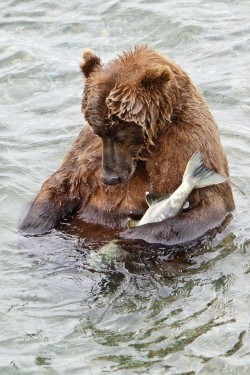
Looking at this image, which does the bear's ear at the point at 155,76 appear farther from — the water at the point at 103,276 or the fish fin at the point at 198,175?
the water at the point at 103,276

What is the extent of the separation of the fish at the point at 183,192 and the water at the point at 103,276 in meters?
0.33

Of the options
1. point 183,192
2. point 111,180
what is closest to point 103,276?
point 111,180

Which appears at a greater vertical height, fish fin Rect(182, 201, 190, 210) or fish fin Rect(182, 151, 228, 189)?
fish fin Rect(182, 151, 228, 189)

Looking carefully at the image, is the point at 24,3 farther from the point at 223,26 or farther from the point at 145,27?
the point at 223,26

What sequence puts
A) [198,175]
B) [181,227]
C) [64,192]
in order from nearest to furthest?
[198,175], [181,227], [64,192]

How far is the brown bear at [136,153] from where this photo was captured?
25.7 feet

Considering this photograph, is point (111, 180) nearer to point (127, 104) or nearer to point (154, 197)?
point (154, 197)

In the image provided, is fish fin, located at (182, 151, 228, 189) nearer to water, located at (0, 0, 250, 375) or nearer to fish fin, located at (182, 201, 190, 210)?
fish fin, located at (182, 201, 190, 210)

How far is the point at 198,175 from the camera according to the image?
316 inches

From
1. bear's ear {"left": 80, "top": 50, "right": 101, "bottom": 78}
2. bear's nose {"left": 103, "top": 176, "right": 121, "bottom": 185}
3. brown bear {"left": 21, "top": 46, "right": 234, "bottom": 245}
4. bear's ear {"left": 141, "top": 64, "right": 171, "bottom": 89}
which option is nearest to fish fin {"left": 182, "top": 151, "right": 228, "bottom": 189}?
brown bear {"left": 21, "top": 46, "right": 234, "bottom": 245}

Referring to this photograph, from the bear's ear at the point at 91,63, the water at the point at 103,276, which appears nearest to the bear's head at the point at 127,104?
the bear's ear at the point at 91,63

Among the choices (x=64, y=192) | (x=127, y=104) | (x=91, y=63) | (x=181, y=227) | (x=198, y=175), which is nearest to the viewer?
(x=127, y=104)

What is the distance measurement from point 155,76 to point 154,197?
114 centimetres

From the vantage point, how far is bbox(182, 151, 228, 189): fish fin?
8008mm
